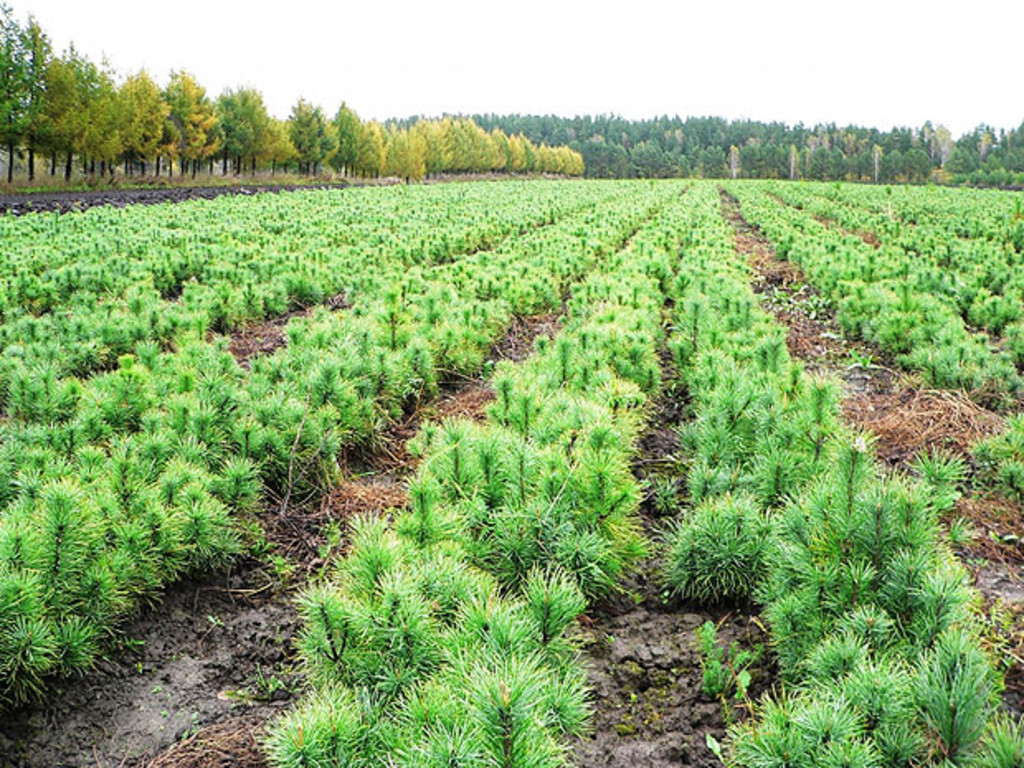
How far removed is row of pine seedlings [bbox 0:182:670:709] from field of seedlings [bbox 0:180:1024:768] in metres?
0.02

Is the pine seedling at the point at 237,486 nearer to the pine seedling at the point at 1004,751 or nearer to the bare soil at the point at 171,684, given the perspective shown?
the bare soil at the point at 171,684

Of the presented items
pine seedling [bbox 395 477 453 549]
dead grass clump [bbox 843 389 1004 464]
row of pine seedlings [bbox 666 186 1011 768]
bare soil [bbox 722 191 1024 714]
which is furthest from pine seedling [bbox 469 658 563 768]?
dead grass clump [bbox 843 389 1004 464]

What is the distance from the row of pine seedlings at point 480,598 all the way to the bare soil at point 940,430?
157cm

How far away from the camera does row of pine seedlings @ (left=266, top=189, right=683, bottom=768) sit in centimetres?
165

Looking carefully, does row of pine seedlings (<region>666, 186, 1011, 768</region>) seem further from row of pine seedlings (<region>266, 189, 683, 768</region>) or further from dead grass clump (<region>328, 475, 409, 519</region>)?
dead grass clump (<region>328, 475, 409, 519</region>)

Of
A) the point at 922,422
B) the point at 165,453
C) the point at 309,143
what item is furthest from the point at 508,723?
the point at 309,143

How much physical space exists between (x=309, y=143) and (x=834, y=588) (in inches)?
2362

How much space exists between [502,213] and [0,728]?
2123 centimetres

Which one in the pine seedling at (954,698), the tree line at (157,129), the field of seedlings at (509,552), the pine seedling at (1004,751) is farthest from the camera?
the tree line at (157,129)

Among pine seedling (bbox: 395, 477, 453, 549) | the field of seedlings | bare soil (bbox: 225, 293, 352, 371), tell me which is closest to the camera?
the field of seedlings

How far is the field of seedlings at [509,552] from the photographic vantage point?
184 centimetres

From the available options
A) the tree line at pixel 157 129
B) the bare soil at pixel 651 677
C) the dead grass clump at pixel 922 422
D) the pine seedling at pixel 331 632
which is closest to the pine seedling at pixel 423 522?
the pine seedling at pixel 331 632

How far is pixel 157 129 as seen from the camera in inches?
1608

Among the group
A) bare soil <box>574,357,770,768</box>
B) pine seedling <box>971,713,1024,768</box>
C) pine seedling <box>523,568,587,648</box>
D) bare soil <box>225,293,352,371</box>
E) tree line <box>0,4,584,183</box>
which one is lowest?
bare soil <box>574,357,770,768</box>
